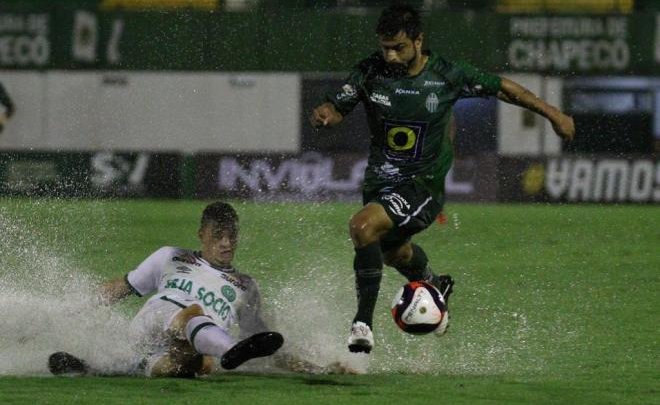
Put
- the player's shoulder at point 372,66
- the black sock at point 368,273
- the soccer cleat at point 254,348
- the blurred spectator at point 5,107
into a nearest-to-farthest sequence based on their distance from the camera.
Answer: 1. the soccer cleat at point 254,348
2. the black sock at point 368,273
3. the player's shoulder at point 372,66
4. the blurred spectator at point 5,107

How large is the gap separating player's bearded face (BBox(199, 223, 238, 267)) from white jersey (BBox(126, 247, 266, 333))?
44 mm

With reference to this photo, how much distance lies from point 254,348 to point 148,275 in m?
1.03

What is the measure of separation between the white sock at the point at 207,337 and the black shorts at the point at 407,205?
4.09 ft

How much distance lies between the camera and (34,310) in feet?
24.9

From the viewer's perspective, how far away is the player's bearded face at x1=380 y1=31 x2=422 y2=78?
7.23m

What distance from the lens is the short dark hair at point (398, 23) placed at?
7.20m

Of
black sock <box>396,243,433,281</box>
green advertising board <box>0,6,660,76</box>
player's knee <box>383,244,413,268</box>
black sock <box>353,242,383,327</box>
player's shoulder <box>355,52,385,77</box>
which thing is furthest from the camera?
green advertising board <box>0,6,660,76</box>

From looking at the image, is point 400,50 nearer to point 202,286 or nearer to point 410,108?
point 410,108

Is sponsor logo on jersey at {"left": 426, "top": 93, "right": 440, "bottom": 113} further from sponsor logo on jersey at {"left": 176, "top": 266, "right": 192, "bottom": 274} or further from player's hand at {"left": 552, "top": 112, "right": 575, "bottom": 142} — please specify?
sponsor logo on jersey at {"left": 176, "top": 266, "right": 192, "bottom": 274}

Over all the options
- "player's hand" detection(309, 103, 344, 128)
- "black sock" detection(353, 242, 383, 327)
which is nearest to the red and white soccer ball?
"black sock" detection(353, 242, 383, 327)

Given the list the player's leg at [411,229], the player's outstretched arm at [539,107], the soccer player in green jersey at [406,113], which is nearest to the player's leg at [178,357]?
the soccer player in green jersey at [406,113]

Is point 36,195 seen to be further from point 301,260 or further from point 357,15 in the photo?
point 301,260

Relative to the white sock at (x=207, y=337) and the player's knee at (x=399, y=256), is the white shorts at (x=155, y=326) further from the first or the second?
the player's knee at (x=399, y=256)

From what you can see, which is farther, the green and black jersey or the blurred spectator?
the blurred spectator
